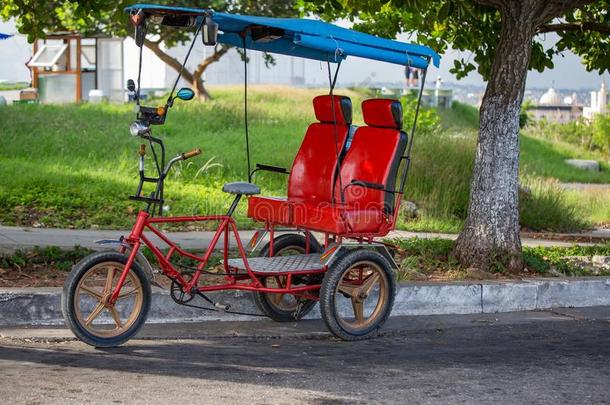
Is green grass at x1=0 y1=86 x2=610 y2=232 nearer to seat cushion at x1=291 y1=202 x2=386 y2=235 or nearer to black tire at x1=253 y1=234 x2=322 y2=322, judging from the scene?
black tire at x1=253 y1=234 x2=322 y2=322

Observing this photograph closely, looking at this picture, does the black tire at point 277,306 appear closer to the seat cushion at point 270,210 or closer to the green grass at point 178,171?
the seat cushion at point 270,210

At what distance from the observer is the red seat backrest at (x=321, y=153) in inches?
326

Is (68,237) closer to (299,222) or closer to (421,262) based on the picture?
(421,262)

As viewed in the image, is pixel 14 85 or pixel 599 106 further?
pixel 599 106

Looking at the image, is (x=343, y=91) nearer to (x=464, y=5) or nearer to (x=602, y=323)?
(x=464, y=5)

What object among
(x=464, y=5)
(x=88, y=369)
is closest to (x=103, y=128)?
(x=464, y=5)

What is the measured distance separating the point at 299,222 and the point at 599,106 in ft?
153

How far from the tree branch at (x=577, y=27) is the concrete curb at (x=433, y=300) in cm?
239

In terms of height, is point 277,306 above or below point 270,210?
below

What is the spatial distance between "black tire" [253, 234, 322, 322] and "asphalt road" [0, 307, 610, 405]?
5.1 inches

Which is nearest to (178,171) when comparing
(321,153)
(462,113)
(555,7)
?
(555,7)

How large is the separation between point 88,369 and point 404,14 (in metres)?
7.05

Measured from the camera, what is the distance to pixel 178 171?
47.8ft

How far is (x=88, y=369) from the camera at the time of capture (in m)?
6.27
